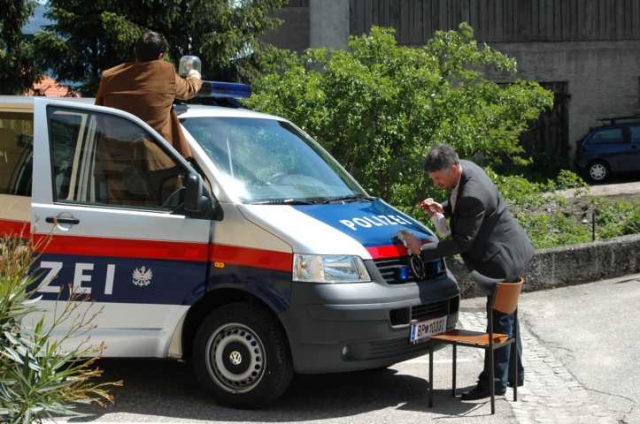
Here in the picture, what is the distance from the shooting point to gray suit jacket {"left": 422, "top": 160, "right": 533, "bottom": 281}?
7.02 meters

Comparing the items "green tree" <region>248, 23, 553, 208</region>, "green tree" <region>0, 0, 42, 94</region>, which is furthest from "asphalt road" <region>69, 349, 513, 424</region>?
"green tree" <region>0, 0, 42, 94</region>

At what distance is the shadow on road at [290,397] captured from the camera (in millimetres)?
6902

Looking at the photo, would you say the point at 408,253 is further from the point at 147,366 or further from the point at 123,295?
the point at 147,366

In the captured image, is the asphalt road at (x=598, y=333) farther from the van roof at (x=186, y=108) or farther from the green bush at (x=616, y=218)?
the van roof at (x=186, y=108)

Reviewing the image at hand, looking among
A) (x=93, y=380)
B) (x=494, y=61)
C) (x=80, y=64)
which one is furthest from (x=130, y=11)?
(x=93, y=380)

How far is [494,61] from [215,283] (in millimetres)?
7011

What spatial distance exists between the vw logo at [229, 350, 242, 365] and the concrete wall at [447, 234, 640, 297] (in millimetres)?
4680

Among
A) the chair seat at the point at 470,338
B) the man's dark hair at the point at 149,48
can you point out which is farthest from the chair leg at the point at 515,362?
the man's dark hair at the point at 149,48

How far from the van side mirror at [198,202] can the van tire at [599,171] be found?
770 inches

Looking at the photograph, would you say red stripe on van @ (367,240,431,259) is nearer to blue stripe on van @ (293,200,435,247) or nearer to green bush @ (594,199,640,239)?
blue stripe on van @ (293,200,435,247)

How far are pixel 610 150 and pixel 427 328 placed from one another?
18987mm

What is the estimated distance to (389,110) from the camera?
11523 millimetres

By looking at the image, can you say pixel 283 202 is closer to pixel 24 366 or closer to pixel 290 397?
pixel 290 397

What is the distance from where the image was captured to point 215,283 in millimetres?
6895
